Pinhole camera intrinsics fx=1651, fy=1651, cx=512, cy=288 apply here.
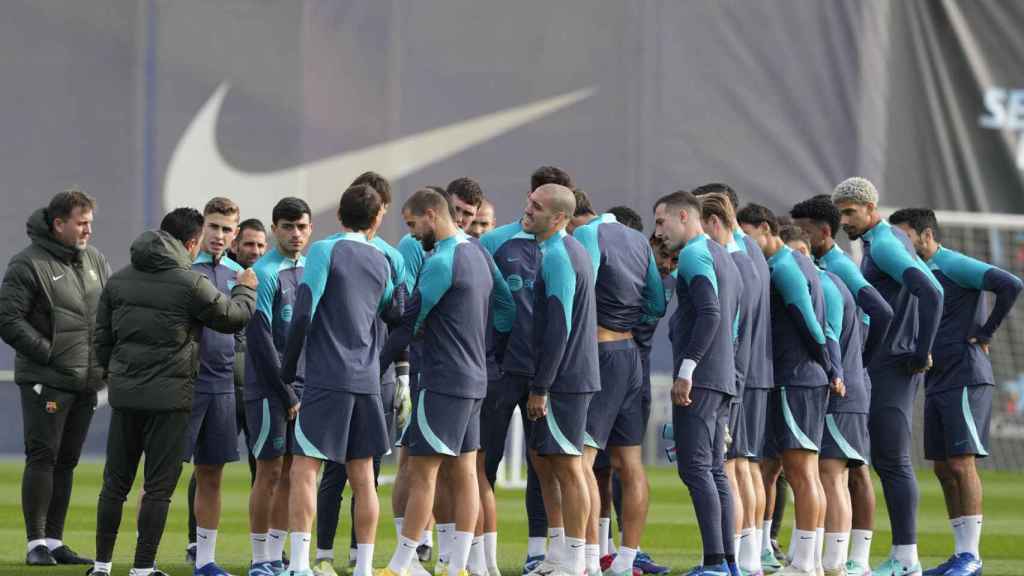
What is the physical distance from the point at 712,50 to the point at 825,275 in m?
9.75

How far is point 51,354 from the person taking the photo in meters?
8.70

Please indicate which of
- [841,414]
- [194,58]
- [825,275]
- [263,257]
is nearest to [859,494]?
[841,414]

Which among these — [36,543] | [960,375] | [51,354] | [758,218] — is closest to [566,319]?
[758,218]

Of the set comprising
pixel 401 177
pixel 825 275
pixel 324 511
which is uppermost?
pixel 401 177

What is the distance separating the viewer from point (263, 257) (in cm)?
815

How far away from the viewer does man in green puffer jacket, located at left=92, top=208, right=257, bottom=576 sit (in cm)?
746

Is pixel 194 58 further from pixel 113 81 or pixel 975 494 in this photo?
pixel 975 494

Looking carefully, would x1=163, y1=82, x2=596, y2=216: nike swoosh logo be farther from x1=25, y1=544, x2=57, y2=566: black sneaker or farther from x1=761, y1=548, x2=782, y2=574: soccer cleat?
x1=25, y1=544, x2=57, y2=566: black sneaker

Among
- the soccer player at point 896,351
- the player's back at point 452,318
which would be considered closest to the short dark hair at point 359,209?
the player's back at point 452,318

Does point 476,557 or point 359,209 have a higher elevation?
point 359,209

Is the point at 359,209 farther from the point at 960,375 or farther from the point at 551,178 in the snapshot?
the point at 960,375

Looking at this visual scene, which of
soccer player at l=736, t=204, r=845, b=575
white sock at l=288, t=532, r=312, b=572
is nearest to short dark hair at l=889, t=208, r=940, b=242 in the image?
soccer player at l=736, t=204, r=845, b=575

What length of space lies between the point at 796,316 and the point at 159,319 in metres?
3.11

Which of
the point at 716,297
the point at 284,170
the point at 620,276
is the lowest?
the point at 716,297
